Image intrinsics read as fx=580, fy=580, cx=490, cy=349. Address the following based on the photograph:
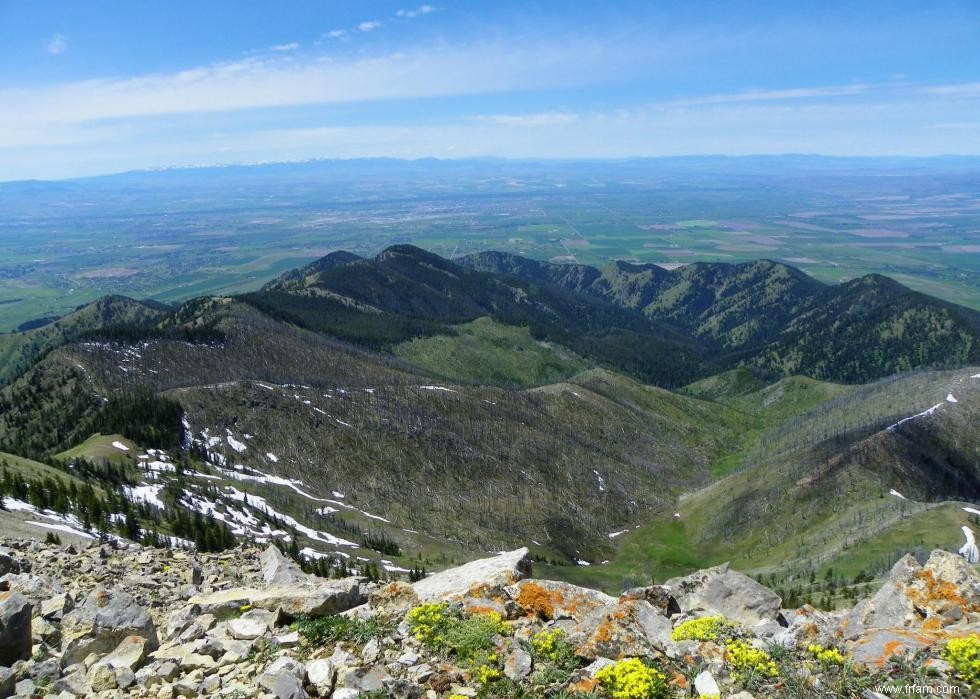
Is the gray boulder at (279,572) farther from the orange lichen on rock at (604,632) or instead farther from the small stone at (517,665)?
the orange lichen on rock at (604,632)

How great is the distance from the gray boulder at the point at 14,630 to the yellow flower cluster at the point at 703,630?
20.8 metres

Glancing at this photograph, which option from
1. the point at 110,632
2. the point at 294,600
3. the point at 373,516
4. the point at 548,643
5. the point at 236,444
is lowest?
the point at 373,516

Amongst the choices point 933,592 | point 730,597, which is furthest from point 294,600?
point 933,592

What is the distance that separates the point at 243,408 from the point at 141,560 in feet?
392

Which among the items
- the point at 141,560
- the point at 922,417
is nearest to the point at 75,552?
the point at 141,560

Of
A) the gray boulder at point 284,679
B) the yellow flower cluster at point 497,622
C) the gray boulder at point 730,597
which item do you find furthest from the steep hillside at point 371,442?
the gray boulder at point 284,679

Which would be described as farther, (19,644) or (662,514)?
(662,514)

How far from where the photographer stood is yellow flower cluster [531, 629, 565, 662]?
16.4 meters

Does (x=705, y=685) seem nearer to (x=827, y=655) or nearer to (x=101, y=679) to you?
(x=827, y=655)

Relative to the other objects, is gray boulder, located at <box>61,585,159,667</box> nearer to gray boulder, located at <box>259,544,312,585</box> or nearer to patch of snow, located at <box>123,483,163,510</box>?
gray boulder, located at <box>259,544,312,585</box>

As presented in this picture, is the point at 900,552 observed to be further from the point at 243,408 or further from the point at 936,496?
the point at 243,408

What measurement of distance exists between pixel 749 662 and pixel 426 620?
942 centimetres

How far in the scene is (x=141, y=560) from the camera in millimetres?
36344

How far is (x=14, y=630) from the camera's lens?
1852 cm
